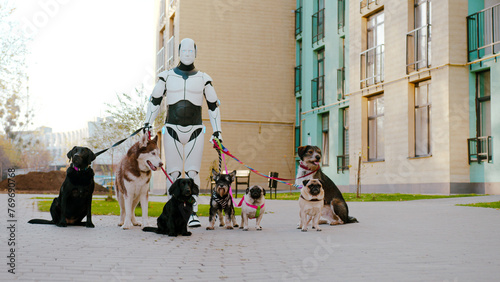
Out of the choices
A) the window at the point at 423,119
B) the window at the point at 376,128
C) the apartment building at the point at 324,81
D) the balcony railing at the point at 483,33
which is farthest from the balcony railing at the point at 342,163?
the balcony railing at the point at 483,33

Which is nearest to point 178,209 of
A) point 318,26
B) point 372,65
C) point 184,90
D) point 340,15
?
point 184,90

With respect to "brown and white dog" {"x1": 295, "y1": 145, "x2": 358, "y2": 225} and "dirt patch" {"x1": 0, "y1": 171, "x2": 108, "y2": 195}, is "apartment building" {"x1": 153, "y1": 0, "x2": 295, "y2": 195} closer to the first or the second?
"dirt patch" {"x1": 0, "y1": 171, "x2": 108, "y2": 195}

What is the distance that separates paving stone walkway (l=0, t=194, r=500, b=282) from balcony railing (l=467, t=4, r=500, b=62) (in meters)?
9.99

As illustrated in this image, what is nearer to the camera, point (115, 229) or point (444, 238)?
point (444, 238)

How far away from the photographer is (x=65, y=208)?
8.88 m

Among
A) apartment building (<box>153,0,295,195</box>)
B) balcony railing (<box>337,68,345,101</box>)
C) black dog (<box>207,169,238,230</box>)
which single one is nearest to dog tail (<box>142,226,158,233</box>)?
black dog (<box>207,169,238,230</box>)

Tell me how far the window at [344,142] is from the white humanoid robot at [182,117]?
16969mm

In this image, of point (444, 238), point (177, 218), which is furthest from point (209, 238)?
point (444, 238)

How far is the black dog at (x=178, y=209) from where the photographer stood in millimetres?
7645

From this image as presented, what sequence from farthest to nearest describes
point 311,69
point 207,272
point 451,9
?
point 311,69 → point 451,9 → point 207,272

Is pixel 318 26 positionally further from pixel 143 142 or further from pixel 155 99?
pixel 143 142

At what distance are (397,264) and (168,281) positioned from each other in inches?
90.5

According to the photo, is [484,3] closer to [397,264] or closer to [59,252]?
[397,264]

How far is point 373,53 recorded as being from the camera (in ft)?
76.8
